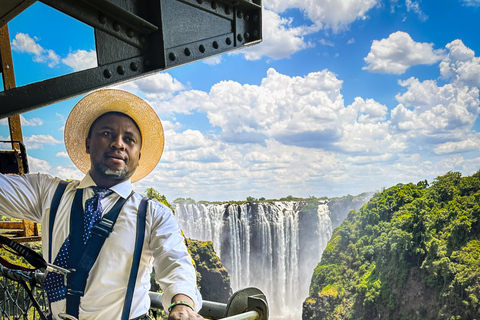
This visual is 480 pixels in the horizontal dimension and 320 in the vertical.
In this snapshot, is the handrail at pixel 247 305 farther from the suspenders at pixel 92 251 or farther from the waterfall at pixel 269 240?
the waterfall at pixel 269 240

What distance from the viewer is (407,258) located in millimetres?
31281

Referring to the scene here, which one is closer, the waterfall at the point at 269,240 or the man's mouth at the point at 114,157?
the man's mouth at the point at 114,157

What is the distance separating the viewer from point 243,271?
32.7 meters

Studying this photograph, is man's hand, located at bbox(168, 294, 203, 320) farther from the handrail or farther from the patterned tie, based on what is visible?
the patterned tie

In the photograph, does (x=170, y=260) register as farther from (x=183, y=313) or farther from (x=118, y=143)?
(x=118, y=143)

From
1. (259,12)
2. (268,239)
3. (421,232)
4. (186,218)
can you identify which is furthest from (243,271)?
(259,12)

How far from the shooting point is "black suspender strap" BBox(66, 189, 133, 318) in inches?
40.4

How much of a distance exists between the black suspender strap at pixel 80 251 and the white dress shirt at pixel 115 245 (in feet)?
0.04

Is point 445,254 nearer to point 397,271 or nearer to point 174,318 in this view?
point 397,271

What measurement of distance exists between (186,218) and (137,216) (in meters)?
27.6

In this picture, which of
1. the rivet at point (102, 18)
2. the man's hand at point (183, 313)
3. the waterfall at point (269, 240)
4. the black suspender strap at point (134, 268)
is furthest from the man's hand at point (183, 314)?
the waterfall at point (269, 240)

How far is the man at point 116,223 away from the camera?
3.29 ft

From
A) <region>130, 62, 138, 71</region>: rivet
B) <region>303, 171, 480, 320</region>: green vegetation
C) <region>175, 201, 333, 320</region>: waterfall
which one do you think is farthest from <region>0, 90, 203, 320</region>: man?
<region>303, 171, 480, 320</region>: green vegetation

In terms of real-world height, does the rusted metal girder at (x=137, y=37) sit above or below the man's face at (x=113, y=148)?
above
